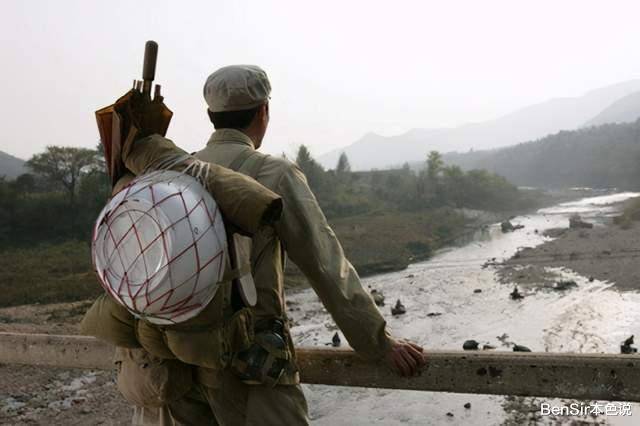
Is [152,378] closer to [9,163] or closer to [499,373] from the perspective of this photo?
[499,373]

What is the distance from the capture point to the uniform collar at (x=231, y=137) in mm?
1751

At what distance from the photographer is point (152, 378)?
1.55 meters

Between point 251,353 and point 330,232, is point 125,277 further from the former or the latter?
point 330,232

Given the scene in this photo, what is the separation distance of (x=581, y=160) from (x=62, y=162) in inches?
4041

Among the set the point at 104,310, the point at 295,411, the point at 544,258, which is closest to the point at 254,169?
the point at 104,310

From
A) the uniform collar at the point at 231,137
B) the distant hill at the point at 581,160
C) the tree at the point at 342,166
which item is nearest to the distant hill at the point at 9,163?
the tree at the point at 342,166

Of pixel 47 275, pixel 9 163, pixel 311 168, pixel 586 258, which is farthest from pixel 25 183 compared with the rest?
pixel 9 163

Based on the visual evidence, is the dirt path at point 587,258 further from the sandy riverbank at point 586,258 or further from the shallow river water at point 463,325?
the shallow river water at point 463,325

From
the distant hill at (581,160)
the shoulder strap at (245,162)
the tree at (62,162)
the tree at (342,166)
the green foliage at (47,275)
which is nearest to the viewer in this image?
the shoulder strap at (245,162)

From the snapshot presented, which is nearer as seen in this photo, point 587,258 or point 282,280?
point 282,280

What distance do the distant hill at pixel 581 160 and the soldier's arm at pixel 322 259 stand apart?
285 feet

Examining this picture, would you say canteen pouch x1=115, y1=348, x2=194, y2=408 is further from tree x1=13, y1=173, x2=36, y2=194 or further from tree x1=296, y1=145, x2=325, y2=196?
tree x1=296, y1=145, x2=325, y2=196

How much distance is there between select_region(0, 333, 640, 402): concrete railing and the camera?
5.33 feet

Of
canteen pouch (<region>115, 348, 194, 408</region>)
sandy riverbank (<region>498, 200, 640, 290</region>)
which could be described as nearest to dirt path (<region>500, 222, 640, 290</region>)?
sandy riverbank (<region>498, 200, 640, 290</region>)
